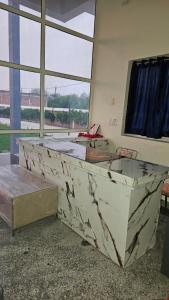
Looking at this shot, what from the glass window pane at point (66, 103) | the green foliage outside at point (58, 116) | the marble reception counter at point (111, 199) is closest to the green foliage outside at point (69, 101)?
the glass window pane at point (66, 103)

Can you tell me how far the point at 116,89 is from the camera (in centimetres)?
359

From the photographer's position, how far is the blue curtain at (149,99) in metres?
2.94

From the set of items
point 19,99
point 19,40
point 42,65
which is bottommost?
point 19,99

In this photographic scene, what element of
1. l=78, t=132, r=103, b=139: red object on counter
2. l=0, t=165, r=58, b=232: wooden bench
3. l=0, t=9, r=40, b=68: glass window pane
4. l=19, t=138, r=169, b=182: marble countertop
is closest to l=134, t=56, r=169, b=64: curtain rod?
l=78, t=132, r=103, b=139: red object on counter

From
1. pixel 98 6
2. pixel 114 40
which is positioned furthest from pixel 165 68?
pixel 98 6

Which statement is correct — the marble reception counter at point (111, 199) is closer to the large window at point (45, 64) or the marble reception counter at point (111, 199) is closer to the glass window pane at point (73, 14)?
the large window at point (45, 64)

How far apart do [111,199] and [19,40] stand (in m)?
2.84

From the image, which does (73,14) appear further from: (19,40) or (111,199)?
(111,199)

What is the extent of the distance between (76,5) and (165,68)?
2.13 metres

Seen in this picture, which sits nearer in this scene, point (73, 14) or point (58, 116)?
point (73, 14)

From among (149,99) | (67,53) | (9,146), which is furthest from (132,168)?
(67,53)

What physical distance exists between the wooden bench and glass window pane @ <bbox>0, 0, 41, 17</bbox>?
249cm

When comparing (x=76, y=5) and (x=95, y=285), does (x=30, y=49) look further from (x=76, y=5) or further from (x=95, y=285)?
→ (x=95, y=285)

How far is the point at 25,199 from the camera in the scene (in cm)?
194
